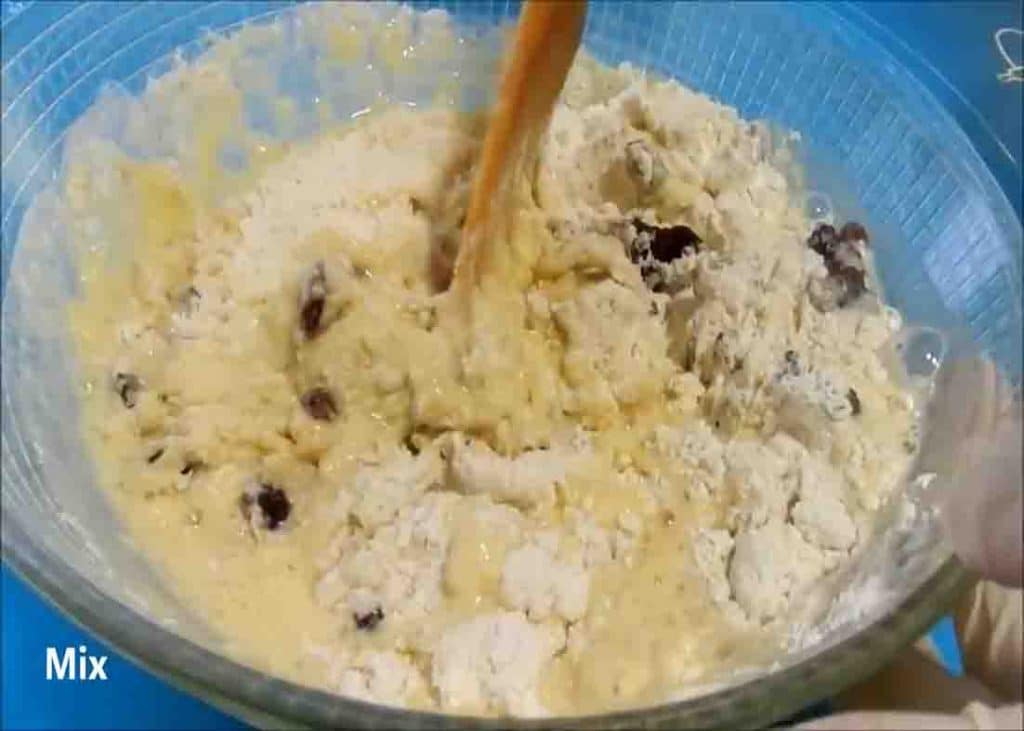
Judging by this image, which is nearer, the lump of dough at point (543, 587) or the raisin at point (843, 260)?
the lump of dough at point (543, 587)

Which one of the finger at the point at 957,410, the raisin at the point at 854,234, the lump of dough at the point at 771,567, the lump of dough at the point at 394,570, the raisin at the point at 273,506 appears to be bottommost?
the raisin at the point at 273,506

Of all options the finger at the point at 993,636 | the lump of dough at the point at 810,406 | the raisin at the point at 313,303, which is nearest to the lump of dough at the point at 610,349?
the lump of dough at the point at 810,406

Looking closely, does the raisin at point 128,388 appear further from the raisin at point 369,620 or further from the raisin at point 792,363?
the raisin at point 792,363

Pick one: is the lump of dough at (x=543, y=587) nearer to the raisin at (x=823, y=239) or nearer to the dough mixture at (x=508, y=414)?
the dough mixture at (x=508, y=414)

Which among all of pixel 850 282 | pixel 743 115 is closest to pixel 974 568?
pixel 850 282

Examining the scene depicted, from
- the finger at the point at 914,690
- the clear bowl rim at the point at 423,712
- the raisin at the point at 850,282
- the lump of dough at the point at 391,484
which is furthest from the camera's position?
the raisin at the point at 850,282

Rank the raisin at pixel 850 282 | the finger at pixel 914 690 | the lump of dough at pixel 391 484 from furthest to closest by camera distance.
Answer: the raisin at pixel 850 282
the lump of dough at pixel 391 484
the finger at pixel 914 690

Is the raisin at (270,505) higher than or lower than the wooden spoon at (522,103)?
lower

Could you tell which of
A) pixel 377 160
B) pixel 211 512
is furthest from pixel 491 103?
pixel 211 512
